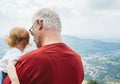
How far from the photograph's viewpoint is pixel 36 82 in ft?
10.8

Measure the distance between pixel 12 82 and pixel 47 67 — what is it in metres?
0.31

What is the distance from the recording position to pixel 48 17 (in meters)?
3.37

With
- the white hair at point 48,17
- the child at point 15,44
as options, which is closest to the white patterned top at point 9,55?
the child at point 15,44

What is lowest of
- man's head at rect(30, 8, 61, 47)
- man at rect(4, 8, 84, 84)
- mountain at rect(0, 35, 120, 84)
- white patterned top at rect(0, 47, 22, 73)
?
mountain at rect(0, 35, 120, 84)

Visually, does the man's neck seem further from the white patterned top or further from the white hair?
the white patterned top

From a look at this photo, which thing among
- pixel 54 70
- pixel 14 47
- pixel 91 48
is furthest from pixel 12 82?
pixel 91 48

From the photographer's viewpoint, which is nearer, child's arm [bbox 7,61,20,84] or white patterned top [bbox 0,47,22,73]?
child's arm [bbox 7,61,20,84]

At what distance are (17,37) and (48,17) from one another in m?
0.79

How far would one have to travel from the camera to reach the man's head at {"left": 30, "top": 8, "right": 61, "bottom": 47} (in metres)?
3.36

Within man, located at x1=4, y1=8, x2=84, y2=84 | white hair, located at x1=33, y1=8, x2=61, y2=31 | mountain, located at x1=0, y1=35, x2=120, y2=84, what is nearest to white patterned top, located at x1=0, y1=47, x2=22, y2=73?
man, located at x1=4, y1=8, x2=84, y2=84

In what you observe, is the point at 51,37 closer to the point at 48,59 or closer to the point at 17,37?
the point at 48,59

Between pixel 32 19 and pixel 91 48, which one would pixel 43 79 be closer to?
pixel 32 19

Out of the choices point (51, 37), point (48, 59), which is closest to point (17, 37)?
point (51, 37)

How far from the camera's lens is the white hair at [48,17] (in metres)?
3.36
